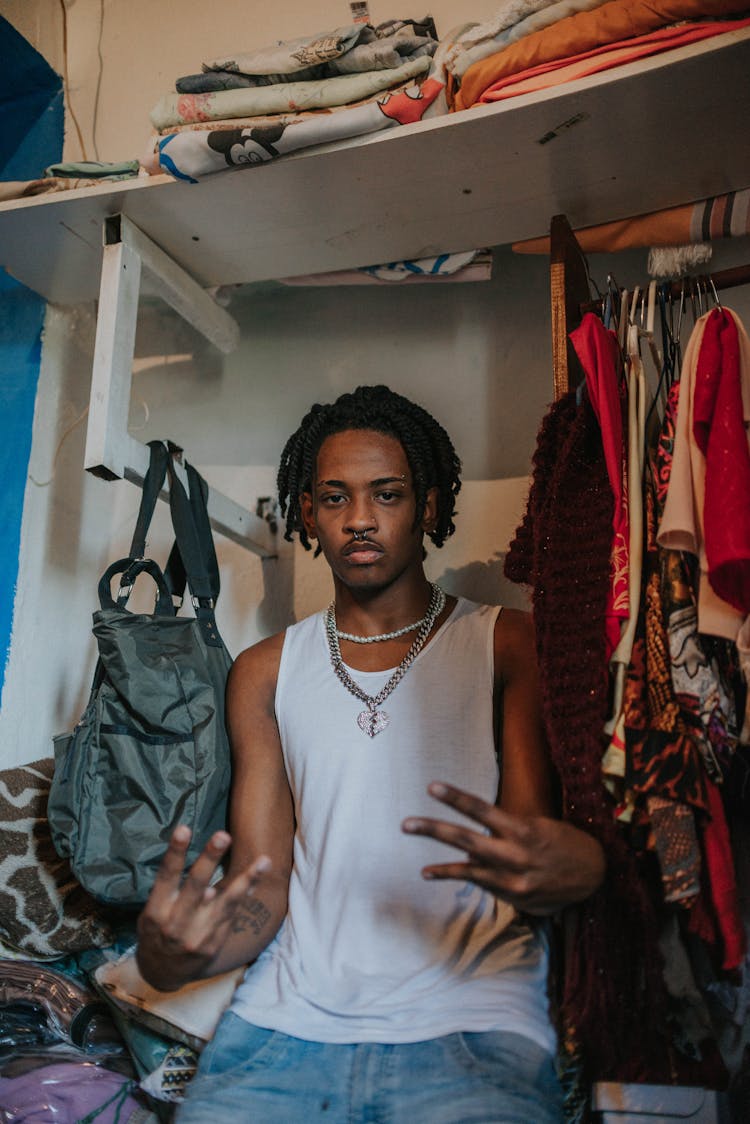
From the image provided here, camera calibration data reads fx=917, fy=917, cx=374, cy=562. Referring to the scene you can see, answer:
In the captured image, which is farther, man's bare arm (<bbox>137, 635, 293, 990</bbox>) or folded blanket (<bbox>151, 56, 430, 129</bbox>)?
folded blanket (<bbox>151, 56, 430, 129</bbox>)

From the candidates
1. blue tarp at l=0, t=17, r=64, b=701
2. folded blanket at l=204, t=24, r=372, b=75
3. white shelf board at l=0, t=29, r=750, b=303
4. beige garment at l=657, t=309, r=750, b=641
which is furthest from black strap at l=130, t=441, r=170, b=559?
beige garment at l=657, t=309, r=750, b=641

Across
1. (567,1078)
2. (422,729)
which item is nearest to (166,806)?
(422,729)

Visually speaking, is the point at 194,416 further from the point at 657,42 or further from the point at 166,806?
the point at 657,42

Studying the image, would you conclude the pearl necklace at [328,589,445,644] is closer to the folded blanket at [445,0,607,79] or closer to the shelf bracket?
the shelf bracket

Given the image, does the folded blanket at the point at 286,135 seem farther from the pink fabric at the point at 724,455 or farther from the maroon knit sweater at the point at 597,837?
the maroon knit sweater at the point at 597,837

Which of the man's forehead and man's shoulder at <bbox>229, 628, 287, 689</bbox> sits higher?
the man's forehead

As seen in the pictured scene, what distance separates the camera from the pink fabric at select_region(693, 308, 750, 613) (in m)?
1.09

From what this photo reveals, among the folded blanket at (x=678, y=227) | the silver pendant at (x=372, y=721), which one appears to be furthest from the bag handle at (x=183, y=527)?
the folded blanket at (x=678, y=227)

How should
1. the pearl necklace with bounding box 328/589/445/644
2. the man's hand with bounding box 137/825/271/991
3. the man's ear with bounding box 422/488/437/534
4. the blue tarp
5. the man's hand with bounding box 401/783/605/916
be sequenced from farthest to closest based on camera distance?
1. the blue tarp
2. the man's ear with bounding box 422/488/437/534
3. the pearl necklace with bounding box 328/589/445/644
4. the man's hand with bounding box 137/825/271/991
5. the man's hand with bounding box 401/783/605/916

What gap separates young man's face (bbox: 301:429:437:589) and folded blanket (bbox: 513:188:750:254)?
561 millimetres

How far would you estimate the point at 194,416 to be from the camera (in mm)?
2225

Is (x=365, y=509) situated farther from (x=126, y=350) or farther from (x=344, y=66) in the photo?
(x=344, y=66)

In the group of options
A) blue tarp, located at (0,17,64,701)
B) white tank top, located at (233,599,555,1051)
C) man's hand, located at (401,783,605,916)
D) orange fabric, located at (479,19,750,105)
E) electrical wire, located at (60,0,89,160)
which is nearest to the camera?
man's hand, located at (401,783,605,916)

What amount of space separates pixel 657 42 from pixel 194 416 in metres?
1.28
